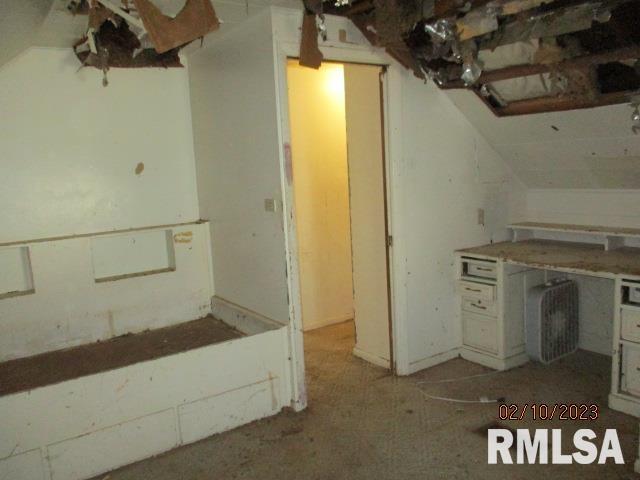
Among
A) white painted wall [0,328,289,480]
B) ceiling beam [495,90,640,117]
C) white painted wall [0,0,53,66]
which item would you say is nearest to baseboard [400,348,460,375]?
white painted wall [0,328,289,480]

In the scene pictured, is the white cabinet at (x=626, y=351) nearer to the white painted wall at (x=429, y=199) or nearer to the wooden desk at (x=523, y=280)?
the wooden desk at (x=523, y=280)

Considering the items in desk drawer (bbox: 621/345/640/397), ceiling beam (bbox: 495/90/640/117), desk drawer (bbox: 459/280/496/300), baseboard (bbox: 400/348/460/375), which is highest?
ceiling beam (bbox: 495/90/640/117)

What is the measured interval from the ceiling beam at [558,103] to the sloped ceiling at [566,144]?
0.17 feet

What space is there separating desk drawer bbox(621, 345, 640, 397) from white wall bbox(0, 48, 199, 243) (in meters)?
2.80

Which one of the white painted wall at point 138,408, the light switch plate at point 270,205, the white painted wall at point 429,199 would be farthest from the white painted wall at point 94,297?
the white painted wall at point 429,199

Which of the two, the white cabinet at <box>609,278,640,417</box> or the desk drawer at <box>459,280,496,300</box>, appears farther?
the desk drawer at <box>459,280,496,300</box>

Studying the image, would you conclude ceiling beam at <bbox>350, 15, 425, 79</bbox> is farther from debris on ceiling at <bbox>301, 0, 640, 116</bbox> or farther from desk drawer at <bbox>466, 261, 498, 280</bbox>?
desk drawer at <bbox>466, 261, 498, 280</bbox>

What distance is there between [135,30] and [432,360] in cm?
267

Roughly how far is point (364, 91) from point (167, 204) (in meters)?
1.54

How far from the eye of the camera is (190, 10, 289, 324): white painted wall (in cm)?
280

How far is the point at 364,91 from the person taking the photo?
3.30 metres

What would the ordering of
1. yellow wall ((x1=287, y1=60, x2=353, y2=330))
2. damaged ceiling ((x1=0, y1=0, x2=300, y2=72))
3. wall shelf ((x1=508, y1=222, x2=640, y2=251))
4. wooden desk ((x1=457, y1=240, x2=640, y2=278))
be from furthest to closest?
yellow wall ((x1=287, y1=60, x2=353, y2=330)) < wall shelf ((x1=508, y1=222, x2=640, y2=251)) < wooden desk ((x1=457, y1=240, x2=640, y2=278)) < damaged ceiling ((x1=0, y1=0, x2=300, y2=72))

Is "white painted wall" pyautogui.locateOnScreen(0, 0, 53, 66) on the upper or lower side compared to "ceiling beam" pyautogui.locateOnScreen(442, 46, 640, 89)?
upper

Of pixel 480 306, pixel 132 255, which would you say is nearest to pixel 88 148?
pixel 132 255
